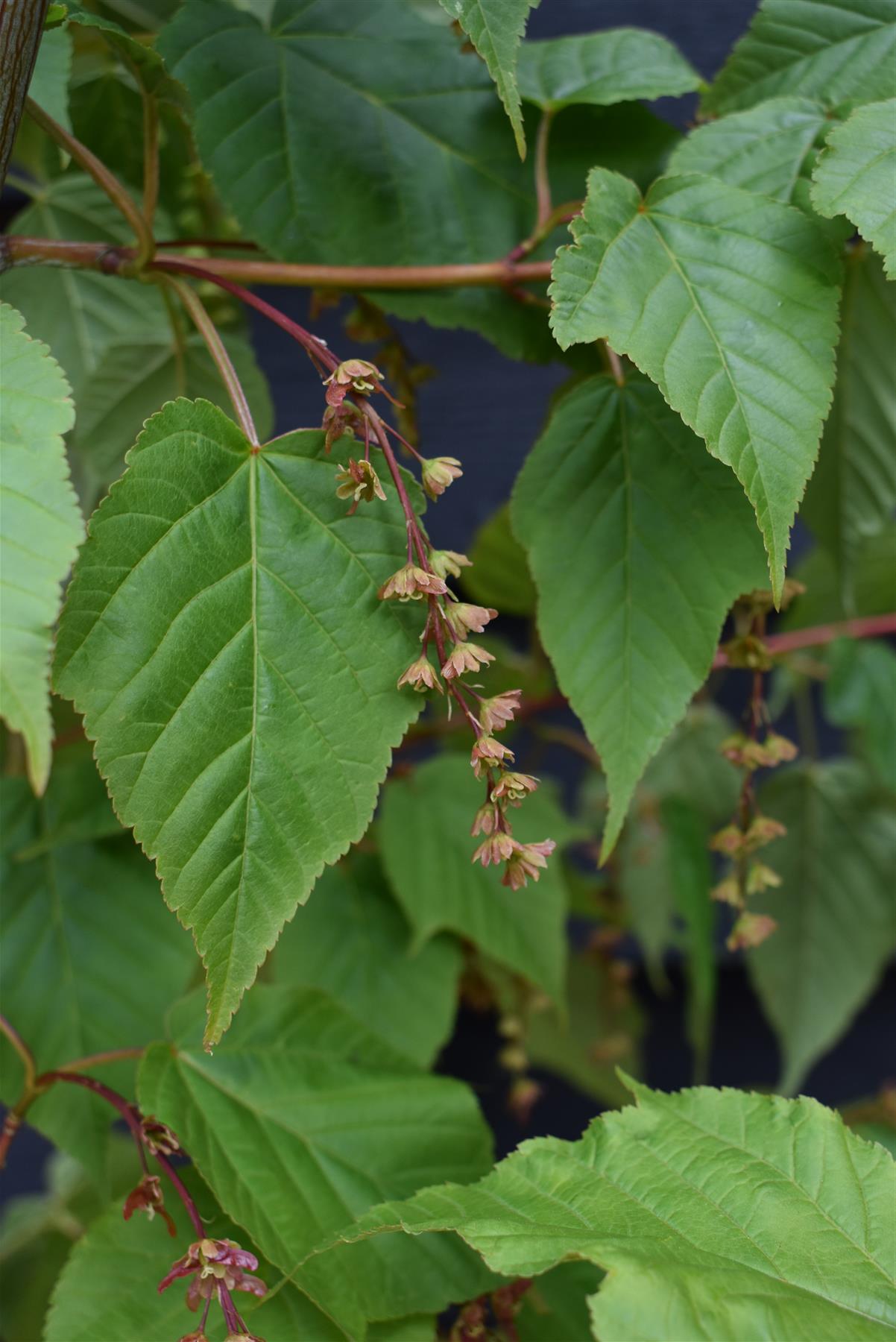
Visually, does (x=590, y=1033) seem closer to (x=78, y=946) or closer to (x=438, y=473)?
(x=78, y=946)

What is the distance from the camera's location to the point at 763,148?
1.27 feet

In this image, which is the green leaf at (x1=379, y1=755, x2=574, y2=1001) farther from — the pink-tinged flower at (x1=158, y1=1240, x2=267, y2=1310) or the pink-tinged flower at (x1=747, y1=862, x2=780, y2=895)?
the pink-tinged flower at (x1=158, y1=1240, x2=267, y2=1310)

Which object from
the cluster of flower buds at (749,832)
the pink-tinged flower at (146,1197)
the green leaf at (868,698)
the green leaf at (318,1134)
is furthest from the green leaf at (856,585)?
the pink-tinged flower at (146,1197)

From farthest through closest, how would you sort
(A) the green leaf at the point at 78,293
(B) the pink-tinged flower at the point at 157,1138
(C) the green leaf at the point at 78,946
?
(A) the green leaf at the point at 78,293
(C) the green leaf at the point at 78,946
(B) the pink-tinged flower at the point at 157,1138

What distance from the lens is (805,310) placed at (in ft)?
1.13

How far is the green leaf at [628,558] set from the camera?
368mm

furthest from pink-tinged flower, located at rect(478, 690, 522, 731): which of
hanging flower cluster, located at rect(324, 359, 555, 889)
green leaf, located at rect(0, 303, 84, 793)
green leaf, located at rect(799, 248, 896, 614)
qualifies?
green leaf, located at rect(799, 248, 896, 614)

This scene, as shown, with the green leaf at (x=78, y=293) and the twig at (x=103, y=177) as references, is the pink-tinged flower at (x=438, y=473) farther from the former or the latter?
the green leaf at (x=78, y=293)

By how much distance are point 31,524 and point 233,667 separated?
0.25ft

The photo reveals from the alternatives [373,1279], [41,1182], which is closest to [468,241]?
[373,1279]

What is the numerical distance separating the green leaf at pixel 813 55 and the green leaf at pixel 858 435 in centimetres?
6

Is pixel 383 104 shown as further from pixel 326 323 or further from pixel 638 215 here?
pixel 326 323

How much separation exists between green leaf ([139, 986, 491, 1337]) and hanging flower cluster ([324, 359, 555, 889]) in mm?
151

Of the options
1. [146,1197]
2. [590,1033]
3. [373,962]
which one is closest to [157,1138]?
[146,1197]
